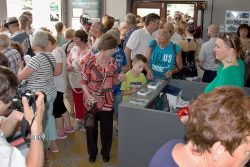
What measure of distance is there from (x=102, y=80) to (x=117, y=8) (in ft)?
19.4

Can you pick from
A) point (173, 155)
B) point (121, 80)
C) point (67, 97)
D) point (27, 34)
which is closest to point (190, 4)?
point (67, 97)

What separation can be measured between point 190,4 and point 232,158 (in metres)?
7.40

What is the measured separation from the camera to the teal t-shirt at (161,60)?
3.85 m

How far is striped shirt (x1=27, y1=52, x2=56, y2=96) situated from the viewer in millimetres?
3127

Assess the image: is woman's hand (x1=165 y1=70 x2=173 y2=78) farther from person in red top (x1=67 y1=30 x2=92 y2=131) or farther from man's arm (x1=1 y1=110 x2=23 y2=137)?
man's arm (x1=1 y1=110 x2=23 y2=137)

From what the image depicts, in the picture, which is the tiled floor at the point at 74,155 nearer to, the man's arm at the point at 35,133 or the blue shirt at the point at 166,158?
the man's arm at the point at 35,133

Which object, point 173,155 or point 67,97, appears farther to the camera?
point 67,97

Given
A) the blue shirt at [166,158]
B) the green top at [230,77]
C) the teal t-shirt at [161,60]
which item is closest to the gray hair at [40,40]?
the teal t-shirt at [161,60]

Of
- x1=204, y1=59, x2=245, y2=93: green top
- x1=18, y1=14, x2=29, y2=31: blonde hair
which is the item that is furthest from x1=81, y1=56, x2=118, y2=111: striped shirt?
x1=18, y1=14, x2=29, y2=31: blonde hair

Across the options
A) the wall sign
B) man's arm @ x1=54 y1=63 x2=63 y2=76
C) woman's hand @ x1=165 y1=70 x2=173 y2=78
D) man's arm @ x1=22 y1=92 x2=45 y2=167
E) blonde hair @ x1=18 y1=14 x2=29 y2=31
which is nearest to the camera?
man's arm @ x1=22 y1=92 x2=45 y2=167

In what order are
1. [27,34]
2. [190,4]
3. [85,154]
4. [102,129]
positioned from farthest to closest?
[190,4] → [27,34] → [85,154] → [102,129]

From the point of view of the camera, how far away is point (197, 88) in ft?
11.0

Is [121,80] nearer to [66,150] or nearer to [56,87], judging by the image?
[56,87]

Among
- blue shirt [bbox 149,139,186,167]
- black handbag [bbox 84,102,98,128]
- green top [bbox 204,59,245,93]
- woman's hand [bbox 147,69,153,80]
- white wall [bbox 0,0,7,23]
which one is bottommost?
black handbag [bbox 84,102,98,128]
